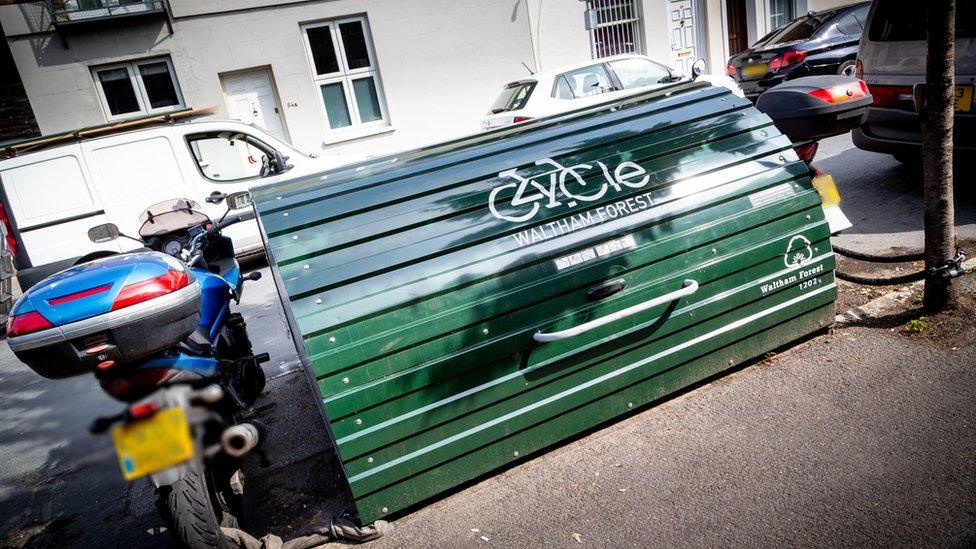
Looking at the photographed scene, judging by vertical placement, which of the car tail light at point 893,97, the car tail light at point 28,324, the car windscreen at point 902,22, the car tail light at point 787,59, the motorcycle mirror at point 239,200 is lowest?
the car tail light at point 893,97

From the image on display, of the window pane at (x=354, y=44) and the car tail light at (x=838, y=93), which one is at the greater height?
the window pane at (x=354, y=44)

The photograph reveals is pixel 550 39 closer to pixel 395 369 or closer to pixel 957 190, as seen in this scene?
pixel 957 190

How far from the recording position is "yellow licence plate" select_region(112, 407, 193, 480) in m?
0.67

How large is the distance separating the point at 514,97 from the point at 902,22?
5115mm

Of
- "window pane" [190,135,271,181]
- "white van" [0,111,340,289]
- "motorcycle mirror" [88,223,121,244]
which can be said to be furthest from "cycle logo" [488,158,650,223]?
"window pane" [190,135,271,181]

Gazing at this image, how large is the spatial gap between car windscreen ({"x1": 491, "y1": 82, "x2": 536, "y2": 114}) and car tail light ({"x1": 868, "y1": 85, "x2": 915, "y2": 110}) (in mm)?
4595

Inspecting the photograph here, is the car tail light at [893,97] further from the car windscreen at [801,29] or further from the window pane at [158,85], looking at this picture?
the window pane at [158,85]

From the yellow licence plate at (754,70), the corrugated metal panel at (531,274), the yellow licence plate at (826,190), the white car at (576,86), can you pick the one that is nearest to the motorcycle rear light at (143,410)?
the corrugated metal panel at (531,274)

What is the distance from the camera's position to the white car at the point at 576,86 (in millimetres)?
9062

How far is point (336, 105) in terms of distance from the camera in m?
12.3

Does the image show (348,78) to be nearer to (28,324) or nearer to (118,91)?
(118,91)

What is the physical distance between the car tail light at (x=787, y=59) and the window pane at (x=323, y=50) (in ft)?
26.2

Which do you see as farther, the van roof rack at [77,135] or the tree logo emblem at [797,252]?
the van roof rack at [77,135]

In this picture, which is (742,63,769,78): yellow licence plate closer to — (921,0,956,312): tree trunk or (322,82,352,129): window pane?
(921,0,956,312): tree trunk
